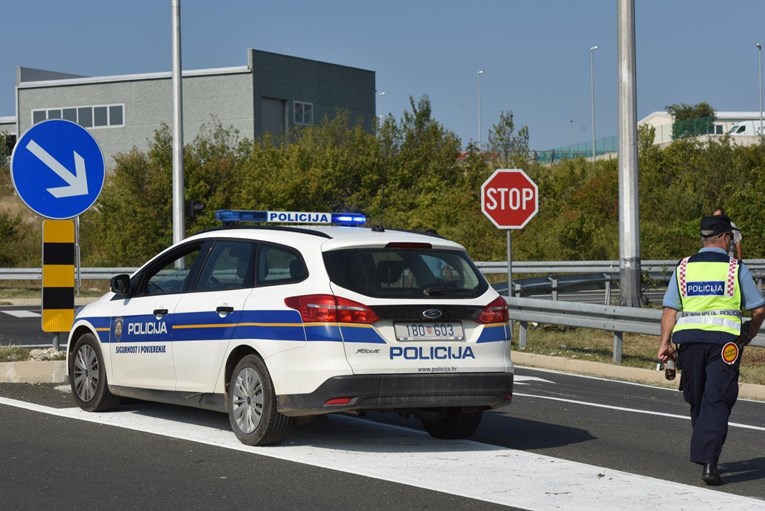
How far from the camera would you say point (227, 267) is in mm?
9641

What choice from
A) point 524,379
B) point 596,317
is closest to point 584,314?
point 596,317

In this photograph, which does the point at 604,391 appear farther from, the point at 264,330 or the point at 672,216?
the point at 672,216

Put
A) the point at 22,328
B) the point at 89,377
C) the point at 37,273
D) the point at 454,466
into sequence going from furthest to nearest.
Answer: the point at 37,273 < the point at 22,328 < the point at 89,377 < the point at 454,466

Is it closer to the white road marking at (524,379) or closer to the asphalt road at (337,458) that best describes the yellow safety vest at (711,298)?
the asphalt road at (337,458)

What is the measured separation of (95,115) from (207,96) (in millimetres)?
7283

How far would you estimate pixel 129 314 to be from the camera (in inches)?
411

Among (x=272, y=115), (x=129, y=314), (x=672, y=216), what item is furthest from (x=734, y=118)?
(x=129, y=314)

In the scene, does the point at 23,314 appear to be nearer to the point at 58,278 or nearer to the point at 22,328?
the point at 22,328

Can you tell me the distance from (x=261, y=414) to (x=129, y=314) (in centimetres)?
207

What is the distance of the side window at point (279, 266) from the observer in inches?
350

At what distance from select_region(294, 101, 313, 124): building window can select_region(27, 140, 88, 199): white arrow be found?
2284 inches

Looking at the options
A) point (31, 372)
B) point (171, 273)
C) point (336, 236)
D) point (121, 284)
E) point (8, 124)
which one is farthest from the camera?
point (8, 124)

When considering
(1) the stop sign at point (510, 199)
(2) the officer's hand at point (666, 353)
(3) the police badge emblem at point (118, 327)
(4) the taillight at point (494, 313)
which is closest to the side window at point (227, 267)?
(3) the police badge emblem at point (118, 327)

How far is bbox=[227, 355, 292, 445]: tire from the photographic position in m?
8.77
